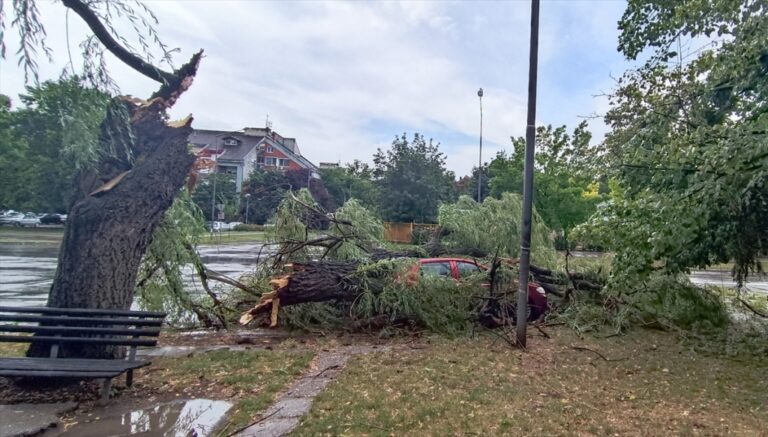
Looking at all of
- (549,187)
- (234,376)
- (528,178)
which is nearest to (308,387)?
(234,376)

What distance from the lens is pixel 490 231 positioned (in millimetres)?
10172

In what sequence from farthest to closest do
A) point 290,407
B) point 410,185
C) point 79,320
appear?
point 410,185, point 79,320, point 290,407

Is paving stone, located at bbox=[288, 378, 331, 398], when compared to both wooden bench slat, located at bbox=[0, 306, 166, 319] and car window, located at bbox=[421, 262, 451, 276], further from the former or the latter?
car window, located at bbox=[421, 262, 451, 276]

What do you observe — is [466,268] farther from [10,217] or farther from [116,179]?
[10,217]

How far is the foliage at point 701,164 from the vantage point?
523 centimetres

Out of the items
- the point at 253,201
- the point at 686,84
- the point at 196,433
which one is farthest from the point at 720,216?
the point at 253,201

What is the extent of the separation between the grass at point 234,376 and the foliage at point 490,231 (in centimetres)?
491

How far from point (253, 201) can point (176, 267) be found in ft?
131

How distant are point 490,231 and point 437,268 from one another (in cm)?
260

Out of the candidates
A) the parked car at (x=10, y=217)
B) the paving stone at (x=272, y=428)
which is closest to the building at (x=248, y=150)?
the parked car at (x=10, y=217)

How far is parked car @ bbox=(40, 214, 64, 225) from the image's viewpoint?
151 ft

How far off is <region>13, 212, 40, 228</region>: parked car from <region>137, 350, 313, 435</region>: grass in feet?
157

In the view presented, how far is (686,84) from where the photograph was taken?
746 centimetres

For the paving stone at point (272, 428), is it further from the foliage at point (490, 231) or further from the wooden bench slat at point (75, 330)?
the foliage at point (490, 231)
